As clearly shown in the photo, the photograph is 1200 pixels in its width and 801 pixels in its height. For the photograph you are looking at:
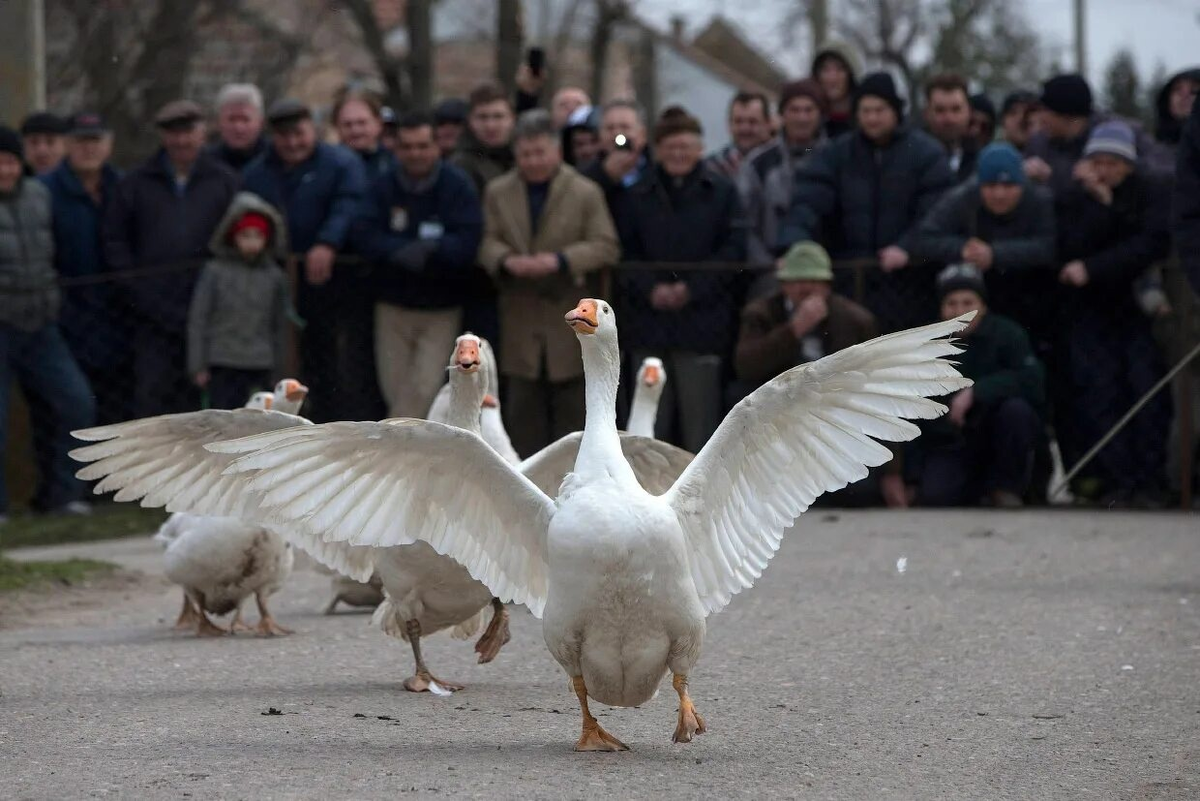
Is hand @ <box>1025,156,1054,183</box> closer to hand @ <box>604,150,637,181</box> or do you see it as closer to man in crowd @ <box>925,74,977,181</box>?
man in crowd @ <box>925,74,977,181</box>

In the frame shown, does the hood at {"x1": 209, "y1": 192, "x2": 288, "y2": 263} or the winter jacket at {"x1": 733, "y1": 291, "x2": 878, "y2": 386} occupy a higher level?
the hood at {"x1": 209, "y1": 192, "x2": 288, "y2": 263}

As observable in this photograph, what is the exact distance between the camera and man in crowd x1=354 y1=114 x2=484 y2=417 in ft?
41.3

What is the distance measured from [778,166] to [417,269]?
2.80 meters

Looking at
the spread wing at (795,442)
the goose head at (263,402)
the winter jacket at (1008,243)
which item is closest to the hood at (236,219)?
the goose head at (263,402)

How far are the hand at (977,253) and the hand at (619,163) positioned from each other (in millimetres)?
2423

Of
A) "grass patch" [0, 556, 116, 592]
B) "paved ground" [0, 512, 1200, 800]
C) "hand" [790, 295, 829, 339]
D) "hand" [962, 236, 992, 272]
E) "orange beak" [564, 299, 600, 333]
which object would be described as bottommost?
"grass patch" [0, 556, 116, 592]

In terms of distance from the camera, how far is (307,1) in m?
33.3

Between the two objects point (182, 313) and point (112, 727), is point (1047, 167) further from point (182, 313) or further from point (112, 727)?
point (112, 727)

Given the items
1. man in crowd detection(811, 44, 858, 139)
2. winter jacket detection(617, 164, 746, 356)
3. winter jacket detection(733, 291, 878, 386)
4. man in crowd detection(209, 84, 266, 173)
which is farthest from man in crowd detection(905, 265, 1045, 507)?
man in crowd detection(209, 84, 266, 173)

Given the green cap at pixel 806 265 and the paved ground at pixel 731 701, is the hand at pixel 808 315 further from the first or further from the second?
the paved ground at pixel 731 701

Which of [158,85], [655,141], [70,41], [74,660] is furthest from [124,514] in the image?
[70,41]

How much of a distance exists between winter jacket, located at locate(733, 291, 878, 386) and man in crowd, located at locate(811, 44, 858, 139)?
1901 mm

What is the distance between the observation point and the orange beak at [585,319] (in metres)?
6.03

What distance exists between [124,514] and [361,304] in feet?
7.73
